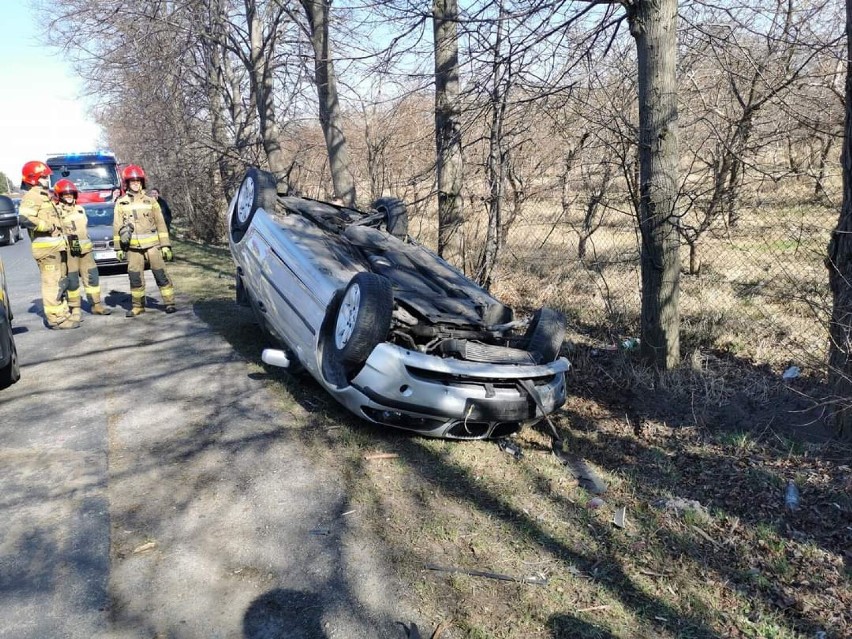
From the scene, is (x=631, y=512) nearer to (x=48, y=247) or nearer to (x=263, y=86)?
(x=48, y=247)

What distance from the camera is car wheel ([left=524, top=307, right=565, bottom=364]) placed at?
15.5ft

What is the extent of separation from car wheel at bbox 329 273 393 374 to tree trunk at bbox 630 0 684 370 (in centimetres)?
241

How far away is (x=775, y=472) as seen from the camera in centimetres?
412

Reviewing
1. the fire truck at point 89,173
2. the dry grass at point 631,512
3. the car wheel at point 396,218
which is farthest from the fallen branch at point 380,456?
the fire truck at point 89,173

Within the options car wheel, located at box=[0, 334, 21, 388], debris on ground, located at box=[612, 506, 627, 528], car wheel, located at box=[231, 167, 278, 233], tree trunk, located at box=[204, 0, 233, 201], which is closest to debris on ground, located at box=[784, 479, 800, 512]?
debris on ground, located at box=[612, 506, 627, 528]

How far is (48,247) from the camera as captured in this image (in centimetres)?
742

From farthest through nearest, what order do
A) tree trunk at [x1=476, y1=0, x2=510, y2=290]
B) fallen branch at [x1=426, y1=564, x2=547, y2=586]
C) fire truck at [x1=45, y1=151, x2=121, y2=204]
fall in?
1. fire truck at [x1=45, y1=151, x2=121, y2=204]
2. tree trunk at [x1=476, y1=0, x2=510, y2=290]
3. fallen branch at [x1=426, y1=564, x2=547, y2=586]

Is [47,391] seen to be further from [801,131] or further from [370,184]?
[370,184]

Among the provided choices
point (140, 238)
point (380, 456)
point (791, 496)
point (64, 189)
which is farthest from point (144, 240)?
point (791, 496)

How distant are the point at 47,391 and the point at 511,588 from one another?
14.0 feet

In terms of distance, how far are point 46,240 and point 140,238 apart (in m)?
0.99

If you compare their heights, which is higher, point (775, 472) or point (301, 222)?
point (301, 222)

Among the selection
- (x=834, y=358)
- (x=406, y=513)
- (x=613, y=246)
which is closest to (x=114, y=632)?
(x=406, y=513)

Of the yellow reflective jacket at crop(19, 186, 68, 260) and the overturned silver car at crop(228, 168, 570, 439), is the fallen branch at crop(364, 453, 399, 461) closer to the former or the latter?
the overturned silver car at crop(228, 168, 570, 439)
